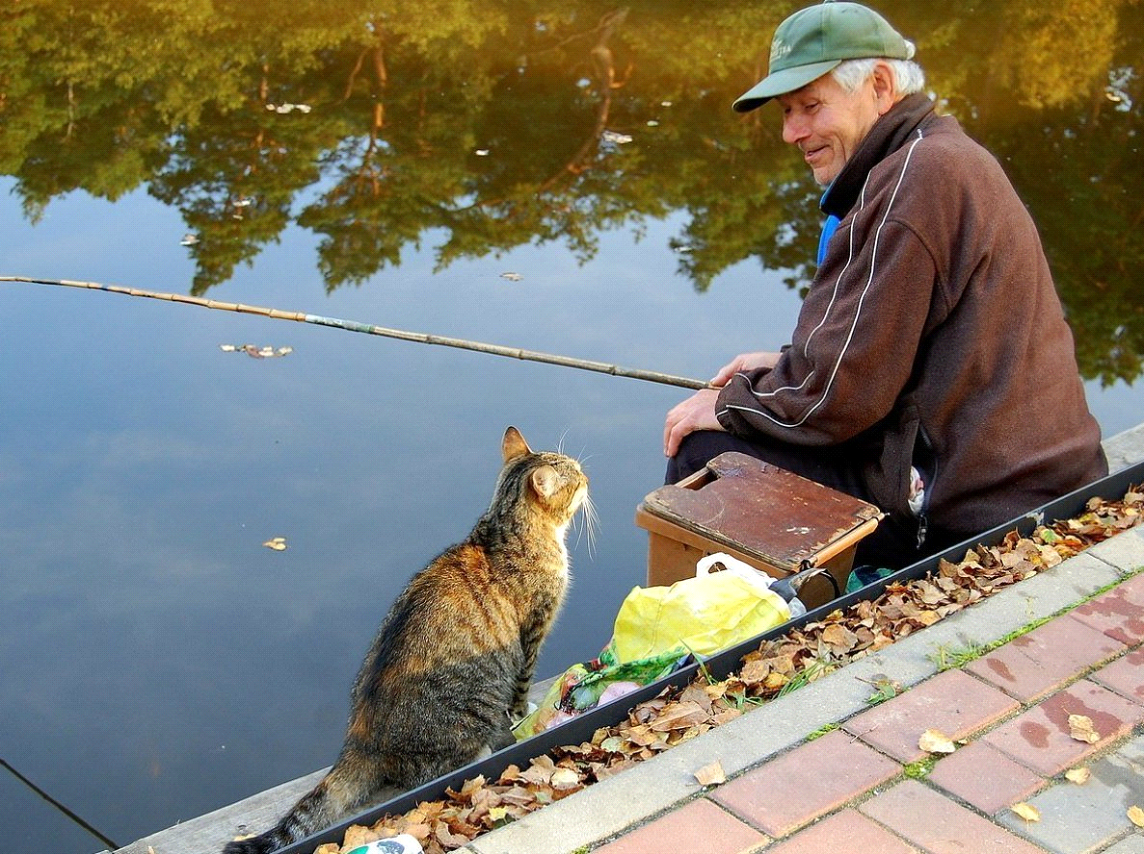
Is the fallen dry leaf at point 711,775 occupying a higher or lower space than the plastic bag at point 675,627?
lower

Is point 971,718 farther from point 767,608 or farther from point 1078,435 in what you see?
point 1078,435

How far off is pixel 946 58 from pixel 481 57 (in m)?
4.30

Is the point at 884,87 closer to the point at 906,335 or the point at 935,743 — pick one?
the point at 906,335

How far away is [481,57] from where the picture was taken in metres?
11.1

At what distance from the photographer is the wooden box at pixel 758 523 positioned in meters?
3.36

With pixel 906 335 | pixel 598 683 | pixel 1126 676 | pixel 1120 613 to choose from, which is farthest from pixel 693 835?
pixel 906 335

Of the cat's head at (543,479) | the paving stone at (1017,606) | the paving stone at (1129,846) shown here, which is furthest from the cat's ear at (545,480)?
the paving stone at (1129,846)

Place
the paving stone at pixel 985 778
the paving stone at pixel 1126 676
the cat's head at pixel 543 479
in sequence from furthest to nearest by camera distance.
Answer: the cat's head at pixel 543 479 → the paving stone at pixel 1126 676 → the paving stone at pixel 985 778

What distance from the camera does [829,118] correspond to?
373 cm

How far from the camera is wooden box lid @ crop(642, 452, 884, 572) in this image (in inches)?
133

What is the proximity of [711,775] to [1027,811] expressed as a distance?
0.56 meters

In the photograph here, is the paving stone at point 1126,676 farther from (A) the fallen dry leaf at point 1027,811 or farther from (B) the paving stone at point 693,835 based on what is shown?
(B) the paving stone at point 693,835

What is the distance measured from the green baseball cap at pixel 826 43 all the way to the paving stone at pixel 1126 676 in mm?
1768

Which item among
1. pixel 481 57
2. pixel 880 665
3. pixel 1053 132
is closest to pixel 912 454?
pixel 880 665
